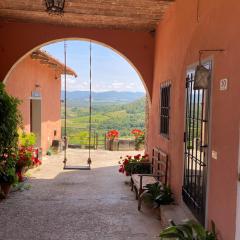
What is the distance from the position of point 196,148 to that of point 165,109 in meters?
2.09

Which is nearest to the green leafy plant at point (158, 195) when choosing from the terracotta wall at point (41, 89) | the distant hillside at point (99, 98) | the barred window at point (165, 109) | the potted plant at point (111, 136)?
the barred window at point (165, 109)

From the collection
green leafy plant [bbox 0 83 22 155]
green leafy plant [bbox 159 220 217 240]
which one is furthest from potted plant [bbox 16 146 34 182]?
green leafy plant [bbox 159 220 217 240]

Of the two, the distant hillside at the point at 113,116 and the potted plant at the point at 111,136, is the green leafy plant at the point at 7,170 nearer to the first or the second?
the potted plant at the point at 111,136

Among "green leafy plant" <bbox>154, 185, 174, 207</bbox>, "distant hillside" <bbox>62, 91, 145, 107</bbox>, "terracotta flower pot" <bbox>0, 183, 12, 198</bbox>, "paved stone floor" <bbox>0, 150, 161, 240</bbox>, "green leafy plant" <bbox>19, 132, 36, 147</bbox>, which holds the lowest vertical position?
"paved stone floor" <bbox>0, 150, 161, 240</bbox>

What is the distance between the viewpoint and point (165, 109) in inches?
249

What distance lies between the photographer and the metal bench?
5.54m

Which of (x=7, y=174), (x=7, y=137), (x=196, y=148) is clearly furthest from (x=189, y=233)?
(x=7, y=174)

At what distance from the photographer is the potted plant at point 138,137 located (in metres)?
13.1

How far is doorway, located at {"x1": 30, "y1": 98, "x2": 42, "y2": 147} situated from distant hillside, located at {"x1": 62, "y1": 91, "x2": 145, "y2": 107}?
6.34m

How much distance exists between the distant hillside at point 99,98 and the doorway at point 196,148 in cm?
1264

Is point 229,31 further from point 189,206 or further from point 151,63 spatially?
point 151,63

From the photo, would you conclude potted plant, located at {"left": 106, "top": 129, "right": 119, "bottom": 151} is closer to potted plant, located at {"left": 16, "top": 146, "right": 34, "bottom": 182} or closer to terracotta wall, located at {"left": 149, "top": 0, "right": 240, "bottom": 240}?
potted plant, located at {"left": 16, "top": 146, "right": 34, "bottom": 182}

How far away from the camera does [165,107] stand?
249 inches

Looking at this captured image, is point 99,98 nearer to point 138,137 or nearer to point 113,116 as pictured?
point 113,116
